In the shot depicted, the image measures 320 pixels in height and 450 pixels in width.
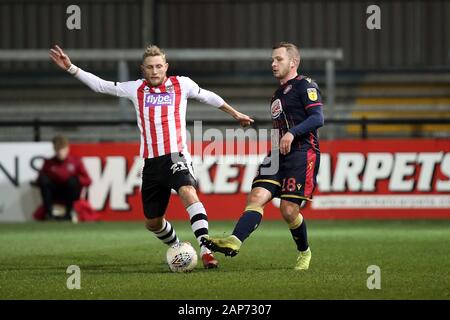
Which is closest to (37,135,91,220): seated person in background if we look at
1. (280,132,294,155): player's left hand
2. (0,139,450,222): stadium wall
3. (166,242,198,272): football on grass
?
(0,139,450,222): stadium wall

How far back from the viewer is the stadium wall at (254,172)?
608 inches

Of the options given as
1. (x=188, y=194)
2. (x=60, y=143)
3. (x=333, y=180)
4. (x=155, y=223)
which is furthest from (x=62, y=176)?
(x=188, y=194)

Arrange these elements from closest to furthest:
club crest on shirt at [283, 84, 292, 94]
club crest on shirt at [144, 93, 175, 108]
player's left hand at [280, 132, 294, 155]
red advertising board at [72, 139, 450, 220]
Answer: player's left hand at [280, 132, 294, 155]
club crest on shirt at [283, 84, 292, 94]
club crest on shirt at [144, 93, 175, 108]
red advertising board at [72, 139, 450, 220]

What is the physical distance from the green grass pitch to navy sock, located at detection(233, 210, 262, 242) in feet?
1.07

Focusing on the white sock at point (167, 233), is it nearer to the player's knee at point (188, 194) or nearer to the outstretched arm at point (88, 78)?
Answer: the player's knee at point (188, 194)

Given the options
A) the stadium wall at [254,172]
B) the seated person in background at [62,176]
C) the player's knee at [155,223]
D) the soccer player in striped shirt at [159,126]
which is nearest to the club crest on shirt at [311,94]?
the soccer player in striped shirt at [159,126]

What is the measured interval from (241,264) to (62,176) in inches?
254

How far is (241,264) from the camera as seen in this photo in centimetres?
940

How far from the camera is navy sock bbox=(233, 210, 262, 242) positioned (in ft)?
27.8

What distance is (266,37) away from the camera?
20828mm

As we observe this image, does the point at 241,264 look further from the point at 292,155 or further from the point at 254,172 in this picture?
the point at 254,172

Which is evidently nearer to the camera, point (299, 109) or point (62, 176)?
point (299, 109)

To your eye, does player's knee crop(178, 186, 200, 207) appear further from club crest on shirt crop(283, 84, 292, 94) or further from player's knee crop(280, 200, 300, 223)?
club crest on shirt crop(283, 84, 292, 94)
